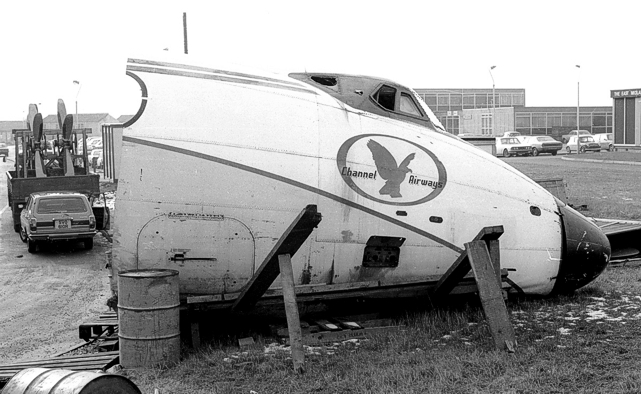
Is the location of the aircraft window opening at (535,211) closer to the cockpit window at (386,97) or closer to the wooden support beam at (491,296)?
the wooden support beam at (491,296)

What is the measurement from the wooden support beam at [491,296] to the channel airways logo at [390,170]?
1192 millimetres

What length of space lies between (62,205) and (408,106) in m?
14.7

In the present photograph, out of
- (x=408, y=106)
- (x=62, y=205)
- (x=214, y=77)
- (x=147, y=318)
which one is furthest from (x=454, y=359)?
(x=62, y=205)

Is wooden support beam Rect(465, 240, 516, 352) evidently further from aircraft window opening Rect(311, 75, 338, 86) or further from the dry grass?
aircraft window opening Rect(311, 75, 338, 86)

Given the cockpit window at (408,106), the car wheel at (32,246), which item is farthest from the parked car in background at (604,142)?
the cockpit window at (408,106)

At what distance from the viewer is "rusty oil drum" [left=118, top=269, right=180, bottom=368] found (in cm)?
863

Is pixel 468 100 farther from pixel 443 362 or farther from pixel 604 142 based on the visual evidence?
pixel 443 362

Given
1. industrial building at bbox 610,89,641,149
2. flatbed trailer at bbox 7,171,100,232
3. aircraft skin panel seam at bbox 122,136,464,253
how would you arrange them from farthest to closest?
industrial building at bbox 610,89,641,149
flatbed trailer at bbox 7,171,100,232
aircraft skin panel seam at bbox 122,136,464,253

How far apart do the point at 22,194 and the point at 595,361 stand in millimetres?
21775

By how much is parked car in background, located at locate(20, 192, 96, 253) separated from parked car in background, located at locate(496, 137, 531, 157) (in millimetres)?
41492

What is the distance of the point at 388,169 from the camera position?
9805 millimetres

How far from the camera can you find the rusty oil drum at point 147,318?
340 inches

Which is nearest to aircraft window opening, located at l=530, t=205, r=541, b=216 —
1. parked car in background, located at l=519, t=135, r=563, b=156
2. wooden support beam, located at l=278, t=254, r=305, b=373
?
wooden support beam, located at l=278, t=254, r=305, b=373

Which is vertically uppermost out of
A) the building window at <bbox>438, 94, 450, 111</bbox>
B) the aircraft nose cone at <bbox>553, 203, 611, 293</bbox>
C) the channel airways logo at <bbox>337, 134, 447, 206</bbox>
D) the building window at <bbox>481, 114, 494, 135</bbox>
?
the building window at <bbox>438, 94, 450, 111</bbox>
